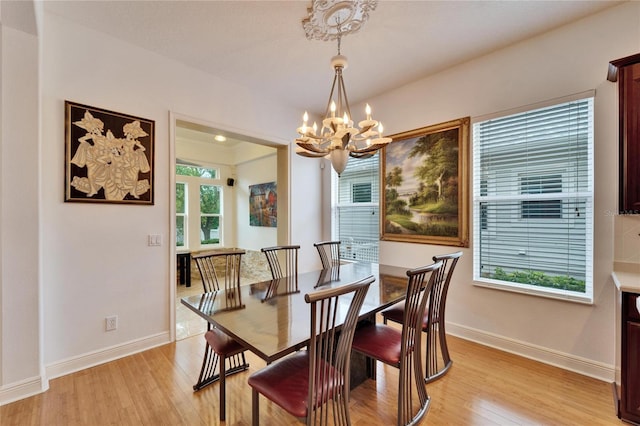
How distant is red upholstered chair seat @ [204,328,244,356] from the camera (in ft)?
5.71

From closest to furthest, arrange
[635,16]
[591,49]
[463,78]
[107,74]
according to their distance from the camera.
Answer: [635,16] < [591,49] < [107,74] < [463,78]

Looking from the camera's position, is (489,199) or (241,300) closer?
(241,300)

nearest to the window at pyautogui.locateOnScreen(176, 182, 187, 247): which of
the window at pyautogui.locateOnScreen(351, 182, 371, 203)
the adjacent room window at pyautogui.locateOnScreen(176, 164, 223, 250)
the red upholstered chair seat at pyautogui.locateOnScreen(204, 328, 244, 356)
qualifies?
the adjacent room window at pyautogui.locateOnScreen(176, 164, 223, 250)

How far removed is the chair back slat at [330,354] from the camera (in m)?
1.18

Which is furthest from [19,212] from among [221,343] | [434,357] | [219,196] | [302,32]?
[219,196]

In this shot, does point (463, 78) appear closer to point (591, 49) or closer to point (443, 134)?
point (443, 134)

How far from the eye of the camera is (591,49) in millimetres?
2258

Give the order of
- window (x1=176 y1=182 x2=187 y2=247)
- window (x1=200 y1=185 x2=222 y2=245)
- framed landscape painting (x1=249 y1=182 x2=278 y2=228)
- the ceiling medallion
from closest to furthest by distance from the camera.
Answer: the ceiling medallion → framed landscape painting (x1=249 y1=182 x2=278 y2=228) → window (x1=176 y1=182 x2=187 y2=247) → window (x1=200 y1=185 x2=222 y2=245)

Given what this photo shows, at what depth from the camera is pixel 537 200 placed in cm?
255

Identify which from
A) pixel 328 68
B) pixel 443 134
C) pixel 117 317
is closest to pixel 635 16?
pixel 443 134

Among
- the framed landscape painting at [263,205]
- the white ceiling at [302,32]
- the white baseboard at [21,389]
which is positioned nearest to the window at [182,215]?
the framed landscape painting at [263,205]

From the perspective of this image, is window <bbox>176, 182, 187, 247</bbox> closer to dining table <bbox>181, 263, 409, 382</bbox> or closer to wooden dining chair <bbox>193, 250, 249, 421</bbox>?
wooden dining chair <bbox>193, 250, 249, 421</bbox>

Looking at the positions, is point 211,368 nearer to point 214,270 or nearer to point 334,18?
point 214,270

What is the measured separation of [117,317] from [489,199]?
3.77 meters
